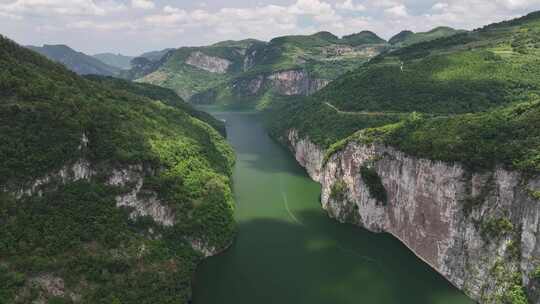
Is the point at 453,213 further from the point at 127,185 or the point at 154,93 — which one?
the point at 154,93

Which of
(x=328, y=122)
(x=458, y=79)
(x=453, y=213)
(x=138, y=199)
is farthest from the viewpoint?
(x=328, y=122)

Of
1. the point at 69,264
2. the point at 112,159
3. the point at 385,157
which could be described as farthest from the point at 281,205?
the point at 69,264

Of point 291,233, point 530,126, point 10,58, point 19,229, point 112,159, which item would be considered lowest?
point 291,233

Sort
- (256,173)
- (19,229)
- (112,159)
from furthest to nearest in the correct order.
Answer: (256,173)
(112,159)
(19,229)

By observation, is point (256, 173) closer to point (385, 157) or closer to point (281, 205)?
point (281, 205)

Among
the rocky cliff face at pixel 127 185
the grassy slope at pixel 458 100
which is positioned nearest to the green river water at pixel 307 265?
the rocky cliff face at pixel 127 185

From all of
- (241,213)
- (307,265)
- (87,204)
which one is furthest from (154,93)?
(307,265)
